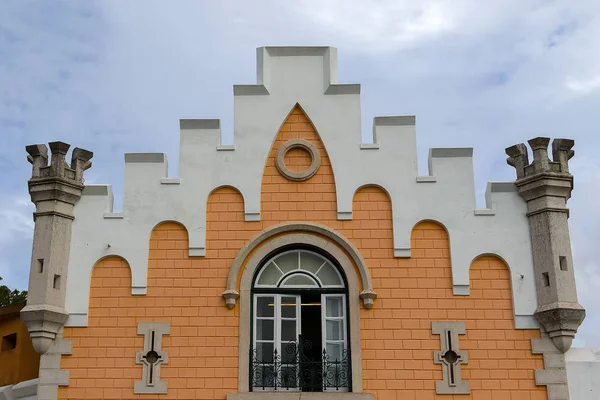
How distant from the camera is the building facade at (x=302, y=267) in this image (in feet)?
48.6

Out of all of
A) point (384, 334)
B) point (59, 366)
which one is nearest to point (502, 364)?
point (384, 334)

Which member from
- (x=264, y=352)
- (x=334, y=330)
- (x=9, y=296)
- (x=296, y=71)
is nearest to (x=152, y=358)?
(x=264, y=352)

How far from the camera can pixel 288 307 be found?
606 inches

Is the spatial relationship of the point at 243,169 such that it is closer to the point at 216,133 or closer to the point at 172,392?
the point at 216,133

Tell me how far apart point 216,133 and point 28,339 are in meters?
5.36

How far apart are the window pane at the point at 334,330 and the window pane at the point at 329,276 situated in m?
0.72

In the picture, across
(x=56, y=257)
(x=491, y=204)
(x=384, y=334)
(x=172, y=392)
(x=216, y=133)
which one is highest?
(x=216, y=133)

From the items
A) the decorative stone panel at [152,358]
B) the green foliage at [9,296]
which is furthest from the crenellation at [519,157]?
the green foliage at [9,296]

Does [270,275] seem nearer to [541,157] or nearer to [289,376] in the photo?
[289,376]

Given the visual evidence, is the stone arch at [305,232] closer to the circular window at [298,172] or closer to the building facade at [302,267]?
the building facade at [302,267]

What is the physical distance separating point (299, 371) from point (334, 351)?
74cm

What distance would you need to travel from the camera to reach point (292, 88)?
1667 cm

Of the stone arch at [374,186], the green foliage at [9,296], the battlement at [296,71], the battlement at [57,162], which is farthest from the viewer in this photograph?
the green foliage at [9,296]

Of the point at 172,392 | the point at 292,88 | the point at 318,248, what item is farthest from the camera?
the point at 292,88
